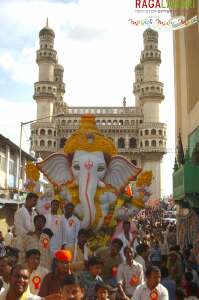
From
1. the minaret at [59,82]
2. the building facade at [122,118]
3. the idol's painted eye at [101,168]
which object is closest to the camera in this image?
the idol's painted eye at [101,168]

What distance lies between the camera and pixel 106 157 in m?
9.97

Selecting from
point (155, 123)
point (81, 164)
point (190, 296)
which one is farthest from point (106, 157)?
point (155, 123)

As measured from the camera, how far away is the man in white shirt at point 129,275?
222 inches

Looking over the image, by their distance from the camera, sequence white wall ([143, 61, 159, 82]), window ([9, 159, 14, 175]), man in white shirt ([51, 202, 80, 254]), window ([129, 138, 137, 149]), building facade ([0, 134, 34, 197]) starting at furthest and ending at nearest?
window ([129, 138, 137, 149])
white wall ([143, 61, 159, 82])
window ([9, 159, 14, 175])
building facade ([0, 134, 34, 197])
man in white shirt ([51, 202, 80, 254])

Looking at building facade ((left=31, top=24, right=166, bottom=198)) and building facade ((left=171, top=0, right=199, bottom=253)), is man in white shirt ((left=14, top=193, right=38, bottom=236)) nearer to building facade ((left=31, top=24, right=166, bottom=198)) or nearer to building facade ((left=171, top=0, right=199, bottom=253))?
building facade ((left=171, top=0, right=199, bottom=253))

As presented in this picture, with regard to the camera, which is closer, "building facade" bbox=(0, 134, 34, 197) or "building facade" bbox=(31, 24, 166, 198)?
"building facade" bbox=(0, 134, 34, 197)

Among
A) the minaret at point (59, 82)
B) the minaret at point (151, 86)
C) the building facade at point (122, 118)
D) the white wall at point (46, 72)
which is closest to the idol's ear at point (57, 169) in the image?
the building facade at point (122, 118)

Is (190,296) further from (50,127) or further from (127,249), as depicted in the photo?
(50,127)

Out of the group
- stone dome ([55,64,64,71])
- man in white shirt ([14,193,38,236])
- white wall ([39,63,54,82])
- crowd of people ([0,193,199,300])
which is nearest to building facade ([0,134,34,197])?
crowd of people ([0,193,199,300])

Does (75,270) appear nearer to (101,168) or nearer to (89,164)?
(89,164)

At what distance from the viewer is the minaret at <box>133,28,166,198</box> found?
60188 millimetres

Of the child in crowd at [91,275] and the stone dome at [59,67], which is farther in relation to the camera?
the stone dome at [59,67]

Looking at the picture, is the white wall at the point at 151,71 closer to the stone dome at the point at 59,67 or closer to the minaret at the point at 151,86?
the minaret at the point at 151,86

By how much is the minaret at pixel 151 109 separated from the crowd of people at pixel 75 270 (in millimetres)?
51051
